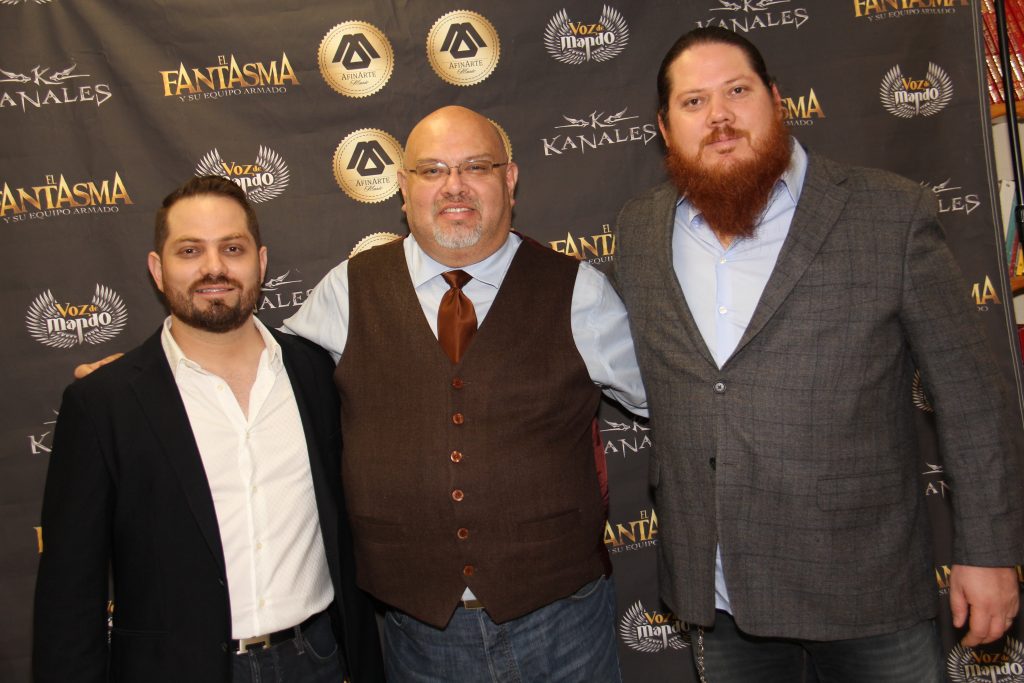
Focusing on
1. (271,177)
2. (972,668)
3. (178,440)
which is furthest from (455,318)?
→ (972,668)

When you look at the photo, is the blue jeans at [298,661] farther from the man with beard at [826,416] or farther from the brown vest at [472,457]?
the man with beard at [826,416]

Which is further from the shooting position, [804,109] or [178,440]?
[804,109]

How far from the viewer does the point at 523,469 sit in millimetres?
2020

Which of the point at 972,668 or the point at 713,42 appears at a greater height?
the point at 713,42

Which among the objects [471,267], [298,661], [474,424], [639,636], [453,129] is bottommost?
[639,636]

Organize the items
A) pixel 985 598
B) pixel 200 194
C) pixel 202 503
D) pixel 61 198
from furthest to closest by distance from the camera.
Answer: pixel 61 198 → pixel 200 194 → pixel 202 503 → pixel 985 598

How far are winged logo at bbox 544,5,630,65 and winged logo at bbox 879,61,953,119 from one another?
960 mm

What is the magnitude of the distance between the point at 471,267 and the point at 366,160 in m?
0.81

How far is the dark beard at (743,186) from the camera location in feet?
6.33

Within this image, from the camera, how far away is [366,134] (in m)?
2.77

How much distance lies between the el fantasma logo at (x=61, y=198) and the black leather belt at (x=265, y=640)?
157 centimetres

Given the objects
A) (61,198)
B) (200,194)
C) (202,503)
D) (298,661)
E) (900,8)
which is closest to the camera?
(202,503)

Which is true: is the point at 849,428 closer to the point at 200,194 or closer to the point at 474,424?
the point at 474,424

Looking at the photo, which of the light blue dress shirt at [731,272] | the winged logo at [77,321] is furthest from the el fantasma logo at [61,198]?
the light blue dress shirt at [731,272]
